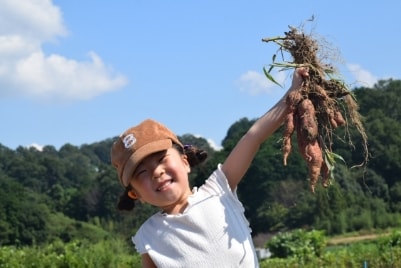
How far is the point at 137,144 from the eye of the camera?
→ 267 centimetres

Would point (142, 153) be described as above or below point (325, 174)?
above

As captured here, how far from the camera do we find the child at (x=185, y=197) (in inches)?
104

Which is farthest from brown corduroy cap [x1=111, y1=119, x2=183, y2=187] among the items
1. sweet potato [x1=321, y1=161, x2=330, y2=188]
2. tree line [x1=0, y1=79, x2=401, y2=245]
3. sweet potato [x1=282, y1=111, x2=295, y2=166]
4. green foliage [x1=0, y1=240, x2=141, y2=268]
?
tree line [x1=0, y1=79, x2=401, y2=245]

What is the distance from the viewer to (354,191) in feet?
144

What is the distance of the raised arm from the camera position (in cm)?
266

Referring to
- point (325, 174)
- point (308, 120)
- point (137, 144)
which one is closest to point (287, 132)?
point (308, 120)

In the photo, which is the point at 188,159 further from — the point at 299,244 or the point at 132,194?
the point at 299,244

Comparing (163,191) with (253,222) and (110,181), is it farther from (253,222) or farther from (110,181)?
(110,181)

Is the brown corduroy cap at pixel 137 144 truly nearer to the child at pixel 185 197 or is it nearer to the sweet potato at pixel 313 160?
the child at pixel 185 197

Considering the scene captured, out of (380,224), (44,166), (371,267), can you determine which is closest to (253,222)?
(380,224)

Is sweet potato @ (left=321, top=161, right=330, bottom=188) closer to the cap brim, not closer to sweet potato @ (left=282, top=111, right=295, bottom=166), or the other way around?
sweet potato @ (left=282, top=111, right=295, bottom=166)

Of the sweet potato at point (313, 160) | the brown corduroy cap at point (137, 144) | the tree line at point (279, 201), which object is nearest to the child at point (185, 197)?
the brown corduroy cap at point (137, 144)

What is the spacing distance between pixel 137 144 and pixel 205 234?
0.34m

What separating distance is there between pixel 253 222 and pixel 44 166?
3931cm
